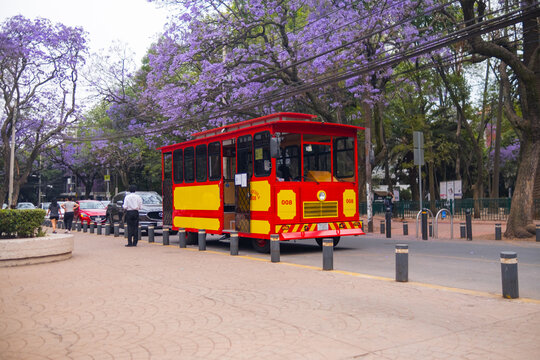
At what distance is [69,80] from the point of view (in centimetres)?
3173

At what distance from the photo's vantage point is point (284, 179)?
1339 centimetres

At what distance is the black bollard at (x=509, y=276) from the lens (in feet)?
23.4

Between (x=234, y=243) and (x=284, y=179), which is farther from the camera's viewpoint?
(x=234, y=243)

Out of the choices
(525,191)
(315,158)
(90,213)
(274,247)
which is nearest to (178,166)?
(315,158)

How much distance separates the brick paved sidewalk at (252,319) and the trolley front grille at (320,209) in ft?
11.7

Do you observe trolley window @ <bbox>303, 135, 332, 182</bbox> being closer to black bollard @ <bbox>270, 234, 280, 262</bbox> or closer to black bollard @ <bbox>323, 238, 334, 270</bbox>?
black bollard @ <bbox>270, 234, 280, 262</bbox>

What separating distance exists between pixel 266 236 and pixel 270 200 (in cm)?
99

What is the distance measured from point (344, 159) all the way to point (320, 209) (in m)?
1.66

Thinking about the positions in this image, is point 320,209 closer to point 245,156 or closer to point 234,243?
point 234,243

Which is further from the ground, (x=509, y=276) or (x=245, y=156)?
(x=245, y=156)

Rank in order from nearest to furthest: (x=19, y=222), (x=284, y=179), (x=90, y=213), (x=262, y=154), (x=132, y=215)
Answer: (x=19, y=222) → (x=284, y=179) → (x=262, y=154) → (x=132, y=215) → (x=90, y=213)

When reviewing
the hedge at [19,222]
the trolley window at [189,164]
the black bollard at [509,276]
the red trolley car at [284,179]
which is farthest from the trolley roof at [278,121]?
the black bollard at [509,276]

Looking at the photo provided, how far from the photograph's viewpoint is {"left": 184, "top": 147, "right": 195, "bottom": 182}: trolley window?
16.9m

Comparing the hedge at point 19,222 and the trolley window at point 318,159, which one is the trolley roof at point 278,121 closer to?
the trolley window at point 318,159
